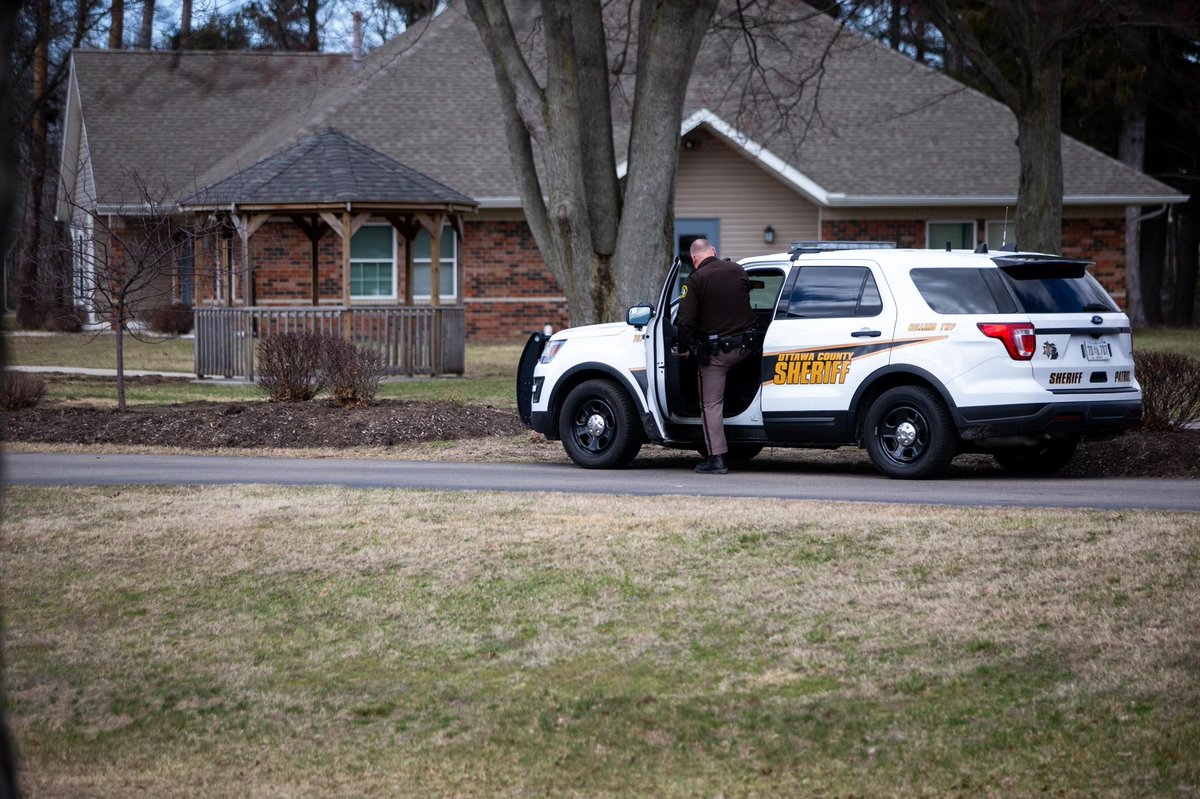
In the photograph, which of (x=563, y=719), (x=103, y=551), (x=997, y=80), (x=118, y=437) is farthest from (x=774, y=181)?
(x=563, y=719)

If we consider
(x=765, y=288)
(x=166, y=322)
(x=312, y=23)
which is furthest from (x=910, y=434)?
(x=166, y=322)

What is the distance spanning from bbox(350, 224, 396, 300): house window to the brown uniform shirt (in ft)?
63.5

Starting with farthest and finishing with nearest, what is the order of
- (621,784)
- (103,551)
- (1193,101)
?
(1193,101) → (103,551) → (621,784)

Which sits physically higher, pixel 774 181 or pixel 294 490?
pixel 774 181

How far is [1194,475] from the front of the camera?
12.1m

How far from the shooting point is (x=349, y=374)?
52.0 ft

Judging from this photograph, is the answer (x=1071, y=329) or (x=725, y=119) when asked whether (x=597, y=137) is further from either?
(x=725, y=119)

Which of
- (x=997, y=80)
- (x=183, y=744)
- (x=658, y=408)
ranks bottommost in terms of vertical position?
(x=183, y=744)

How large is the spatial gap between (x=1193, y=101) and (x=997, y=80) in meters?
17.7

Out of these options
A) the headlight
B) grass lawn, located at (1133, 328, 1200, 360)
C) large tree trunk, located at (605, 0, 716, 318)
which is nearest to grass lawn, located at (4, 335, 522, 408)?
large tree trunk, located at (605, 0, 716, 318)

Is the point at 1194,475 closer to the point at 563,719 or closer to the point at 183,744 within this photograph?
the point at 563,719

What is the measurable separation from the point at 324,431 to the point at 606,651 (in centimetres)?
827

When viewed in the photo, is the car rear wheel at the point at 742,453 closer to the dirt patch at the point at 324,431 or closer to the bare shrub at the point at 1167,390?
the dirt patch at the point at 324,431

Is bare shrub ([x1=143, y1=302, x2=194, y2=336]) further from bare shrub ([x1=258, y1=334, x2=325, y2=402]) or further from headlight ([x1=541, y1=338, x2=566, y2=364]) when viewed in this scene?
headlight ([x1=541, y1=338, x2=566, y2=364])
